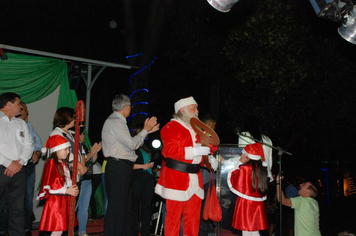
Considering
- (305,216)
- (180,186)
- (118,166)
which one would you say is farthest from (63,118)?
(305,216)

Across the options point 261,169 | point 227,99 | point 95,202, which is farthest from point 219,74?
point 261,169

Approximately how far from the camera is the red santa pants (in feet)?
17.8

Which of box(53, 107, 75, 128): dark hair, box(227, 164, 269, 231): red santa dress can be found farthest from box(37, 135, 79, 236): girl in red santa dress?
box(227, 164, 269, 231): red santa dress

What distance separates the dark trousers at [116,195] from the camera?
5.82 meters

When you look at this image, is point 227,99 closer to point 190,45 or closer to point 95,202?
point 190,45

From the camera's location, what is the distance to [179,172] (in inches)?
220

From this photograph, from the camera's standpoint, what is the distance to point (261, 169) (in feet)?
20.5

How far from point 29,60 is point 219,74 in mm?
Result: 7724

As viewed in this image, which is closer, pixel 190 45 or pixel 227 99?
pixel 190 45

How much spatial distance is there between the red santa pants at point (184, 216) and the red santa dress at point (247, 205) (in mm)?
797

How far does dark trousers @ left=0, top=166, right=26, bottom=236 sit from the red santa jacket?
71.5 inches

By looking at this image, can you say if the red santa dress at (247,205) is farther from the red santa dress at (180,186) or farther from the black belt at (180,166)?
the black belt at (180,166)

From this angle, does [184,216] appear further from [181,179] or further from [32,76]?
[32,76]

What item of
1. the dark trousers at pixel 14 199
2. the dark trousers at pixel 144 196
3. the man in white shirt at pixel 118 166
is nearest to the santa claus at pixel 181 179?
the man in white shirt at pixel 118 166
